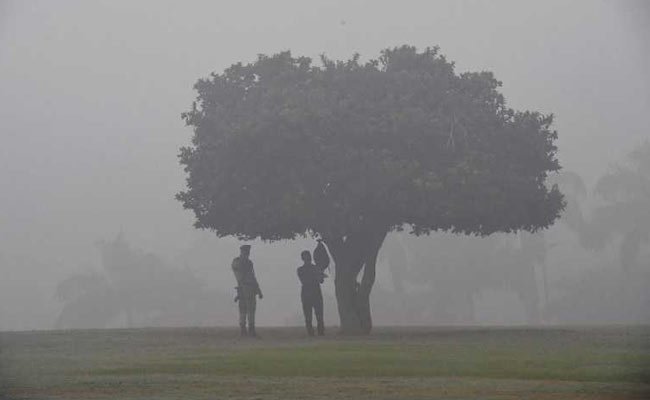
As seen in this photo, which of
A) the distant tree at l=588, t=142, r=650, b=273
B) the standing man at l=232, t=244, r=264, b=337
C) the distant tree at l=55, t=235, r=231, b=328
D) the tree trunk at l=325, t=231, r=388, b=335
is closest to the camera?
the standing man at l=232, t=244, r=264, b=337

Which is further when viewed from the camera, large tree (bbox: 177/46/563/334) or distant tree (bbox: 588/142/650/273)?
distant tree (bbox: 588/142/650/273)

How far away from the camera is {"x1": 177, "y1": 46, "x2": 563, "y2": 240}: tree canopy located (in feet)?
106

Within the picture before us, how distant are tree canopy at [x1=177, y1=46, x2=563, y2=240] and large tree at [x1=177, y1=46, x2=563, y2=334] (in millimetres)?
42

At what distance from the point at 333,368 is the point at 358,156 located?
1301cm

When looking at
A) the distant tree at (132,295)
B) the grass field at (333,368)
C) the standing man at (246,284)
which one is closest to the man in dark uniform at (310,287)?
the standing man at (246,284)

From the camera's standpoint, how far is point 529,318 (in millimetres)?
91938

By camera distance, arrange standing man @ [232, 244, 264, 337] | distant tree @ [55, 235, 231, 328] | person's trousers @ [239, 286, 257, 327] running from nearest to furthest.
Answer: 1. standing man @ [232, 244, 264, 337]
2. person's trousers @ [239, 286, 257, 327]
3. distant tree @ [55, 235, 231, 328]

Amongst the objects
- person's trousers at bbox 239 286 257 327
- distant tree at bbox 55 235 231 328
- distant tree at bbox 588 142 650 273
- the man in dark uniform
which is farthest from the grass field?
distant tree at bbox 55 235 231 328

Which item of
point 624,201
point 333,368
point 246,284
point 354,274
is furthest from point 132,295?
point 333,368

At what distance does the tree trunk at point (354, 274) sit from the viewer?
34.9 meters

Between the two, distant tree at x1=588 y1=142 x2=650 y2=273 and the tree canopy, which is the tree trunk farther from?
distant tree at x1=588 y1=142 x2=650 y2=273

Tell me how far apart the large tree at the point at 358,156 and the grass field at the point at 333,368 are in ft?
15.0

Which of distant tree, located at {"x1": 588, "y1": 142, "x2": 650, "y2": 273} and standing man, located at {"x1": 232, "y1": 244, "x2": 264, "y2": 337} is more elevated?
distant tree, located at {"x1": 588, "y1": 142, "x2": 650, "y2": 273}

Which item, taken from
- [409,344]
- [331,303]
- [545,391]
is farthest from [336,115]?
[331,303]
